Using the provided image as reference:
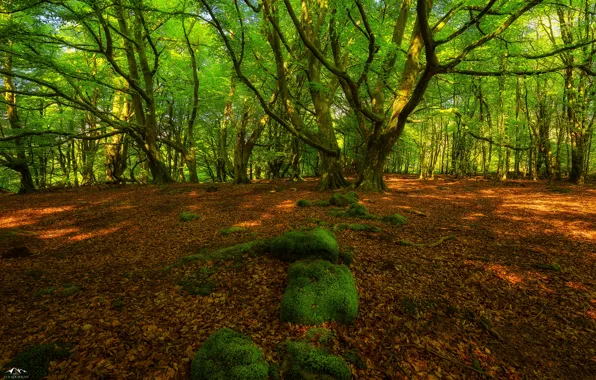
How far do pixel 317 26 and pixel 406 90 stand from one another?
221 inches

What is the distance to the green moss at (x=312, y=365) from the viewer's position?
269cm

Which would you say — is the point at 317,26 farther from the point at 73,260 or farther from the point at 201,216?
the point at 73,260

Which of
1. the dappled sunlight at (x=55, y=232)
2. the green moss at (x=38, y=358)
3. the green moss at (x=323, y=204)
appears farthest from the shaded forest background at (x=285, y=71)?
the green moss at (x=38, y=358)

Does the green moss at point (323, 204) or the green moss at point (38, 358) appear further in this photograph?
the green moss at point (323, 204)

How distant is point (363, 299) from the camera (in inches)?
161

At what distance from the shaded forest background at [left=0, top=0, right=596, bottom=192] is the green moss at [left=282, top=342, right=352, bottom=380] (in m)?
8.72

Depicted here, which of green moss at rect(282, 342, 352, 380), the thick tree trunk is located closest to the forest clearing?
green moss at rect(282, 342, 352, 380)

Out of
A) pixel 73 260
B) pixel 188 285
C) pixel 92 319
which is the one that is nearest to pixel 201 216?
pixel 73 260

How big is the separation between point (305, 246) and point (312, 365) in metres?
2.25

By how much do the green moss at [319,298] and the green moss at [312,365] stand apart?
1.80 feet

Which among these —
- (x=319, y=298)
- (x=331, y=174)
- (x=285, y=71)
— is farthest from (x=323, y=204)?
(x=285, y=71)

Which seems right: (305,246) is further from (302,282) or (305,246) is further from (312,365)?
(312,365)

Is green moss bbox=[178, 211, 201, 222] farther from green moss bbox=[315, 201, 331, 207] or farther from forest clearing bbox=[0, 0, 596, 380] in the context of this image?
green moss bbox=[315, 201, 331, 207]

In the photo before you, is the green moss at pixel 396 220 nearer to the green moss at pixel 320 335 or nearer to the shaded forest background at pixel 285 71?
Answer: the green moss at pixel 320 335
